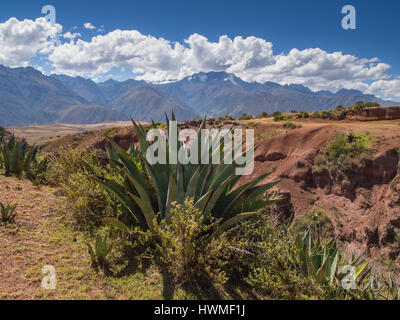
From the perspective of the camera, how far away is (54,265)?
319 centimetres

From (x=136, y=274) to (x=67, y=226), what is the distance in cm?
188

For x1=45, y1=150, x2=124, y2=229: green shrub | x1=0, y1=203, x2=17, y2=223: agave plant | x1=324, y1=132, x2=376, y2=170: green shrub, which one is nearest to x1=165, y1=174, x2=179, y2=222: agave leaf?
x1=45, y1=150, x2=124, y2=229: green shrub

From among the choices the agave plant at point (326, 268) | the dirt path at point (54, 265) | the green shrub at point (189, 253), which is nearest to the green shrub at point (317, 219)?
the agave plant at point (326, 268)

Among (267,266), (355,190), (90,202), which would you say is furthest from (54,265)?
(355,190)

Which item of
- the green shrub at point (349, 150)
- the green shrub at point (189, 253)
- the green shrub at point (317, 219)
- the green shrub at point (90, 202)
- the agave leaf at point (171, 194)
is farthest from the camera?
the green shrub at point (349, 150)

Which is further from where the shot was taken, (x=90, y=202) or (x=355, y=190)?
(x=355, y=190)

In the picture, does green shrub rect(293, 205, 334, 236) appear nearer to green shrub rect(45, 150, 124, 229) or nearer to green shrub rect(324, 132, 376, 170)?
green shrub rect(324, 132, 376, 170)

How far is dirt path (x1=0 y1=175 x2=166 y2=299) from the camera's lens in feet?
9.04

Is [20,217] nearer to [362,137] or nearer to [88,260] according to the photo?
[88,260]

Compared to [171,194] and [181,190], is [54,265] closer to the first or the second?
[171,194]

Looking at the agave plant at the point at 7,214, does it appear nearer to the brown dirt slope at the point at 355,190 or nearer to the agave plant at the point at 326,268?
the agave plant at the point at 326,268

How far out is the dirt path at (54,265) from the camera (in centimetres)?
275

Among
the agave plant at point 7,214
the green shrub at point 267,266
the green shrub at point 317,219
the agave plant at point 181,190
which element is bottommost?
the green shrub at point 317,219

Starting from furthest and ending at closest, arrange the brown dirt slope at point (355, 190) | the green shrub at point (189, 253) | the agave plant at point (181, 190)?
1. the brown dirt slope at point (355, 190)
2. the agave plant at point (181, 190)
3. the green shrub at point (189, 253)
